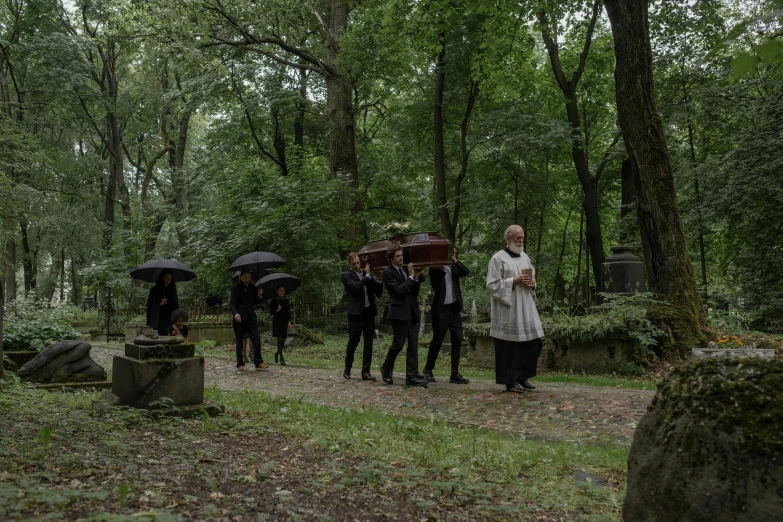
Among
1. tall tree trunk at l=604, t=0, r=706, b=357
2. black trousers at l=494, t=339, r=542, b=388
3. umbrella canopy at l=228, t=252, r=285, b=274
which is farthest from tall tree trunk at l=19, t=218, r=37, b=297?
black trousers at l=494, t=339, r=542, b=388

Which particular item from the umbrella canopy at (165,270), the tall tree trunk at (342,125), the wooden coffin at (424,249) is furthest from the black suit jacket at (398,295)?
the tall tree trunk at (342,125)

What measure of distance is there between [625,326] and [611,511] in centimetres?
796

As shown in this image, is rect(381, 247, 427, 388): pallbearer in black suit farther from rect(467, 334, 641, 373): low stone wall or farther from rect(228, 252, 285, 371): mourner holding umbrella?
rect(228, 252, 285, 371): mourner holding umbrella

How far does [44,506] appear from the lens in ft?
11.3

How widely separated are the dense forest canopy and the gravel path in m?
2.66

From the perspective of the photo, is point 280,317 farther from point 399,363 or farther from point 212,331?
point 212,331

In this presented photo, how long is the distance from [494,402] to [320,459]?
3531mm

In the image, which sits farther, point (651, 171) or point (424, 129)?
point (424, 129)

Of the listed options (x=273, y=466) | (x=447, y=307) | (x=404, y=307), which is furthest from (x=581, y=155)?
(x=273, y=466)

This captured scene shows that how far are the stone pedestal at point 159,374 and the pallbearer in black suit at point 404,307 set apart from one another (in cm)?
325

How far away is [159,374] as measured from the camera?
692 centimetres

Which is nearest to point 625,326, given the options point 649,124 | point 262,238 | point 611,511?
point 649,124

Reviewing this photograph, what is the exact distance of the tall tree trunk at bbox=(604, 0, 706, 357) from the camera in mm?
11352

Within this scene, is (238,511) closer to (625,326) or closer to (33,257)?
(625,326)
